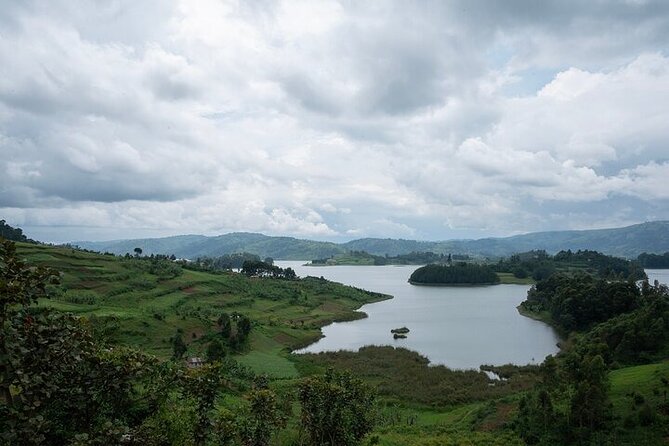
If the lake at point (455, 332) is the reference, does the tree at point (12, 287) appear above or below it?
above

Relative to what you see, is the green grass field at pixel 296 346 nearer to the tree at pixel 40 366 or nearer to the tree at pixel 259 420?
the tree at pixel 40 366

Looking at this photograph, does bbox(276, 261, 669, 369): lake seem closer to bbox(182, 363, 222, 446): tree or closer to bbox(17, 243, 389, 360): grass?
bbox(17, 243, 389, 360): grass

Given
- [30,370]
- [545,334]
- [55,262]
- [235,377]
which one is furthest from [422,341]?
[30,370]

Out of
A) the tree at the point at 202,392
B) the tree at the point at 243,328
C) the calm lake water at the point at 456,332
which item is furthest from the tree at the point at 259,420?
the tree at the point at 243,328

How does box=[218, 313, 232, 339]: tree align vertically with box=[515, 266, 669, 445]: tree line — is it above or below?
below

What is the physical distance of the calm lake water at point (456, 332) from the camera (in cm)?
6944

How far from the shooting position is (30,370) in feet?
21.3

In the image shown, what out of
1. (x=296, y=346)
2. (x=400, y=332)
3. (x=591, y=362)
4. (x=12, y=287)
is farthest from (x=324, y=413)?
(x=400, y=332)

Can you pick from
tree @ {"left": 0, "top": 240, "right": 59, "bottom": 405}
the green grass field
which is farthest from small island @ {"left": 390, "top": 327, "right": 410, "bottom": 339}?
tree @ {"left": 0, "top": 240, "right": 59, "bottom": 405}

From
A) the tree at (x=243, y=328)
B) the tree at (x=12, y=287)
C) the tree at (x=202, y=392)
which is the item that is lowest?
the tree at (x=243, y=328)

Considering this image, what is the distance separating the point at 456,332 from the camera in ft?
290

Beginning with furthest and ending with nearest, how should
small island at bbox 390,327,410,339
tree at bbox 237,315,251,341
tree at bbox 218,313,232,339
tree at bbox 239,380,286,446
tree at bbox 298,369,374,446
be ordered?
1. small island at bbox 390,327,410,339
2. tree at bbox 237,315,251,341
3. tree at bbox 218,313,232,339
4. tree at bbox 298,369,374,446
5. tree at bbox 239,380,286,446

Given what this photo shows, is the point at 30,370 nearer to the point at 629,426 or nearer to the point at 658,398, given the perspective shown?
the point at 629,426

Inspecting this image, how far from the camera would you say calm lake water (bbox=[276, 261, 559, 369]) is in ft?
228
